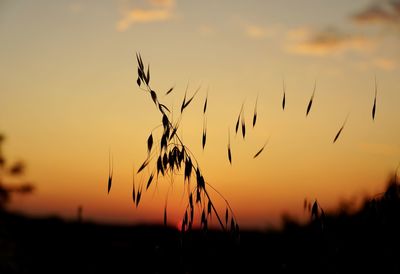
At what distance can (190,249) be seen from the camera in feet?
36.2

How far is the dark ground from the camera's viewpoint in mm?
8742

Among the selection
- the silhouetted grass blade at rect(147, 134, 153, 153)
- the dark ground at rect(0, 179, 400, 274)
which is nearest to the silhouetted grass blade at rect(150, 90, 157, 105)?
the silhouetted grass blade at rect(147, 134, 153, 153)

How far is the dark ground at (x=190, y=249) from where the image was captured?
344 inches

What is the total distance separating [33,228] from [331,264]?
20.8 ft

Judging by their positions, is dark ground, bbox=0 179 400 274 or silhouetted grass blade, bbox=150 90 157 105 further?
dark ground, bbox=0 179 400 274

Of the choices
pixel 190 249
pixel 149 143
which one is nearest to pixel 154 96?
pixel 149 143

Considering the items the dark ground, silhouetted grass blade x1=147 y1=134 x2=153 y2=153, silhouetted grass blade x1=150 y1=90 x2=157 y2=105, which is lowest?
the dark ground

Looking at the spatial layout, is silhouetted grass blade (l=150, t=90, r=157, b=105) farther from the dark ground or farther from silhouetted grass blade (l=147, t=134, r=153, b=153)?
the dark ground

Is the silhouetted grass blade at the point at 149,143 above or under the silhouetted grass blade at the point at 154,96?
under

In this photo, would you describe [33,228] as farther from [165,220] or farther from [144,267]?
[165,220]

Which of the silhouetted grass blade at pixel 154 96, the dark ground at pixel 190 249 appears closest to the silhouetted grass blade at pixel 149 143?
the silhouetted grass blade at pixel 154 96

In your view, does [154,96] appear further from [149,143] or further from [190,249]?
[190,249]

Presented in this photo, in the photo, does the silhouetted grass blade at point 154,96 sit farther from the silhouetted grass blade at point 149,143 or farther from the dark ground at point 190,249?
the dark ground at point 190,249

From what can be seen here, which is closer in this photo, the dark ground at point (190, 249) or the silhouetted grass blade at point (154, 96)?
the silhouetted grass blade at point (154, 96)
